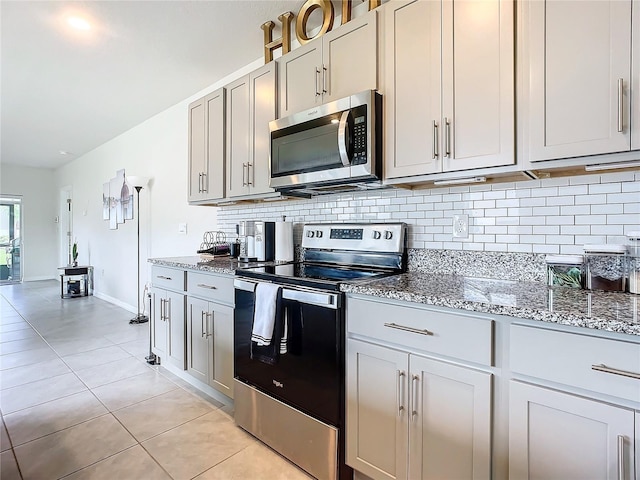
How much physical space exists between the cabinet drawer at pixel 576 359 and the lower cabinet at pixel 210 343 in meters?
1.59

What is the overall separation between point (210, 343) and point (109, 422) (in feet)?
2.37

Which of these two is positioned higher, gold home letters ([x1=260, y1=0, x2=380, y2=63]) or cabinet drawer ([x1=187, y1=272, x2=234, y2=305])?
gold home letters ([x1=260, y1=0, x2=380, y2=63])

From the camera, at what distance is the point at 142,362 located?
3033 millimetres

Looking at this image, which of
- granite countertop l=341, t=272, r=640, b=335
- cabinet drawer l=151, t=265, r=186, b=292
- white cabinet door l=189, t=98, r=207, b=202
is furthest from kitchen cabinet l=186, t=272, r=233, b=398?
granite countertop l=341, t=272, r=640, b=335

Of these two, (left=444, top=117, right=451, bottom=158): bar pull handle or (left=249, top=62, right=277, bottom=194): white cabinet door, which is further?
(left=249, top=62, right=277, bottom=194): white cabinet door

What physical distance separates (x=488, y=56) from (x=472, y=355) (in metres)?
1.20

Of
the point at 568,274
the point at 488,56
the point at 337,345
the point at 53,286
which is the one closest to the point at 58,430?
the point at 337,345

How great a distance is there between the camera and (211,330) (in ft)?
7.48

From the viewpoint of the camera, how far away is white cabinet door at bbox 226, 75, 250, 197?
252 centimetres

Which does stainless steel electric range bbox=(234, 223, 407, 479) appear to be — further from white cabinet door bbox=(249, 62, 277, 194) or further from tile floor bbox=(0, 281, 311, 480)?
white cabinet door bbox=(249, 62, 277, 194)

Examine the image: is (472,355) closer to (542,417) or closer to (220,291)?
(542,417)

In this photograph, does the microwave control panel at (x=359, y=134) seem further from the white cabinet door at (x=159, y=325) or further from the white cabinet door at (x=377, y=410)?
the white cabinet door at (x=159, y=325)

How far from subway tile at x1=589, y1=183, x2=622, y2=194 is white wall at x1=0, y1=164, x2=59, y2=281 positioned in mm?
9912

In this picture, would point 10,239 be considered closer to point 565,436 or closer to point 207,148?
point 207,148
